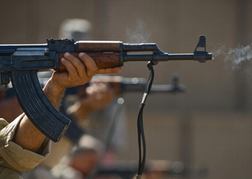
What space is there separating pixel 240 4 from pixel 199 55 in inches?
246

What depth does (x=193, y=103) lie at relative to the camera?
24.9 ft

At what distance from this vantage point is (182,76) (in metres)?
7.39

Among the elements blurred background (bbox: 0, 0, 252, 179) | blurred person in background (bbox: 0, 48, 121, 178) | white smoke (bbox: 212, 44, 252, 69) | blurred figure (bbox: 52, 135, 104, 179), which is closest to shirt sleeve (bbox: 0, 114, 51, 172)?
blurred person in background (bbox: 0, 48, 121, 178)

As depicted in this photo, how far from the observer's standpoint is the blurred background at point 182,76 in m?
7.02

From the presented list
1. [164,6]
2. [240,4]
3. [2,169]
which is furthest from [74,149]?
[240,4]

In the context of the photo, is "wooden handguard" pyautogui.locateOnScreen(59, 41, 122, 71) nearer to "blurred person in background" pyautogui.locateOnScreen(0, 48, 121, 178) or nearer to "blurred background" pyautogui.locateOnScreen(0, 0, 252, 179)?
"blurred person in background" pyautogui.locateOnScreen(0, 48, 121, 178)

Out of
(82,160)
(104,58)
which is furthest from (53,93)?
→ (82,160)

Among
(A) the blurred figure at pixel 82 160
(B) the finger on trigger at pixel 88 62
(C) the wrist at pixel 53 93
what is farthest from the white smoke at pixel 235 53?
(A) the blurred figure at pixel 82 160

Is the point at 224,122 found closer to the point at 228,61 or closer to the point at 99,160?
the point at 99,160

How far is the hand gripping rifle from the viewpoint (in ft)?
5.10

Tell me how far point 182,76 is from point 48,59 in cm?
603

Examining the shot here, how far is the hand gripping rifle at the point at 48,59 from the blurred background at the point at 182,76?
212 inches

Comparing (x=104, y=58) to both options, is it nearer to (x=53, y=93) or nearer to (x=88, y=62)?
(x=88, y=62)

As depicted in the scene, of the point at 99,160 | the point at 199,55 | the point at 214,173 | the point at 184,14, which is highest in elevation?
the point at 184,14
